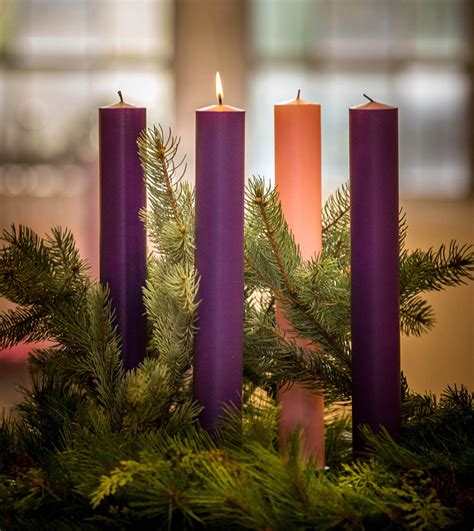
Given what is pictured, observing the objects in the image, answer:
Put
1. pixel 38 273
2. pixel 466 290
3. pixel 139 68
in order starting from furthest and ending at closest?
pixel 139 68, pixel 466 290, pixel 38 273

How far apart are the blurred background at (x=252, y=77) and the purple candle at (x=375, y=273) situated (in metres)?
2.30

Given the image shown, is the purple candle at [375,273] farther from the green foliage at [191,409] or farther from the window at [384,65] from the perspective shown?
the window at [384,65]

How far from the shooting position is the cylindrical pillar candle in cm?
48

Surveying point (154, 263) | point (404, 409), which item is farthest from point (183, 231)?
point (404, 409)

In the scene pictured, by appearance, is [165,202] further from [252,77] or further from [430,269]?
[252,77]

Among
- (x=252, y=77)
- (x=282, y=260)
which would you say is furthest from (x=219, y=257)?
(x=252, y=77)

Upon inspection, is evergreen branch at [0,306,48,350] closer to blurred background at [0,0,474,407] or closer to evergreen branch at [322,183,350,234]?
evergreen branch at [322,183,350,234]

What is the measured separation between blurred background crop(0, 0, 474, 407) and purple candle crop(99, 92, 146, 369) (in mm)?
2253

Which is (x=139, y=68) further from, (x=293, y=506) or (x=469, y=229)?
(x=293, y=506)

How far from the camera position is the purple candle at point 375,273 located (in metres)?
0.44

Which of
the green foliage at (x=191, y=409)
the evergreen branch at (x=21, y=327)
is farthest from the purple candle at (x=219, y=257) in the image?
the evergreen branch at (x=21, y=327)

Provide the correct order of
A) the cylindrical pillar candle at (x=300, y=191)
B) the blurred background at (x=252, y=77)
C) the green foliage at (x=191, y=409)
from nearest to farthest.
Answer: the green foliage at (x=191, y=409), the cylindrical pillar candle at (x=300, y=191), the blurred background at (x=252, y=77)

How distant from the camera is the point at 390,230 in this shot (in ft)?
1.45

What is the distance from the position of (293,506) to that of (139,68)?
2.54m
